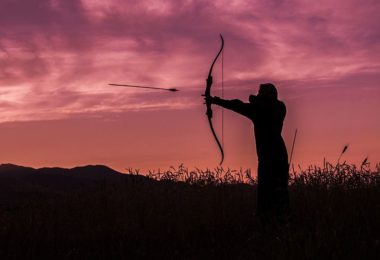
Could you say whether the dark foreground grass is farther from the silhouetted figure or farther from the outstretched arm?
the outstretched arm

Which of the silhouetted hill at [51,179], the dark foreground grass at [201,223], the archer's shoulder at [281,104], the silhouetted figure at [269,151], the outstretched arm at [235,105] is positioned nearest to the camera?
the dark foreground grass at [201,223]

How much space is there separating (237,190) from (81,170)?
19.3 metres

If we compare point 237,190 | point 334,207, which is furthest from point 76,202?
point 334,207

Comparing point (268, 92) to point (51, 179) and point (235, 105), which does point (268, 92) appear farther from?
point (51, 179)

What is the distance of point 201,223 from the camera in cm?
917

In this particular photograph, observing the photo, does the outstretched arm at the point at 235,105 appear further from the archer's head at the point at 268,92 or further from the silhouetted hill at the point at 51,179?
the silhouetted hill at the point at 51,179

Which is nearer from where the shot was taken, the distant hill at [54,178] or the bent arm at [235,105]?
the bent arm at [235,105]

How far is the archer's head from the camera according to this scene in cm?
927

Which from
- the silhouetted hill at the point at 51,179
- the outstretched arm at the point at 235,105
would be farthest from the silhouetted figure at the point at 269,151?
the silhouetted hill at the point at 51,179

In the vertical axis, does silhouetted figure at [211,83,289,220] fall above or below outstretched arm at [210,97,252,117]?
below

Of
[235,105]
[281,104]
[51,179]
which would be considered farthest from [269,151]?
[51,179]

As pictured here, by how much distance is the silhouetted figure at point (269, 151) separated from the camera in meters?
9.18

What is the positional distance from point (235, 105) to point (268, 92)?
664mm

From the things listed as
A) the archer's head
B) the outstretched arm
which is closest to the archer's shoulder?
the archer's head
